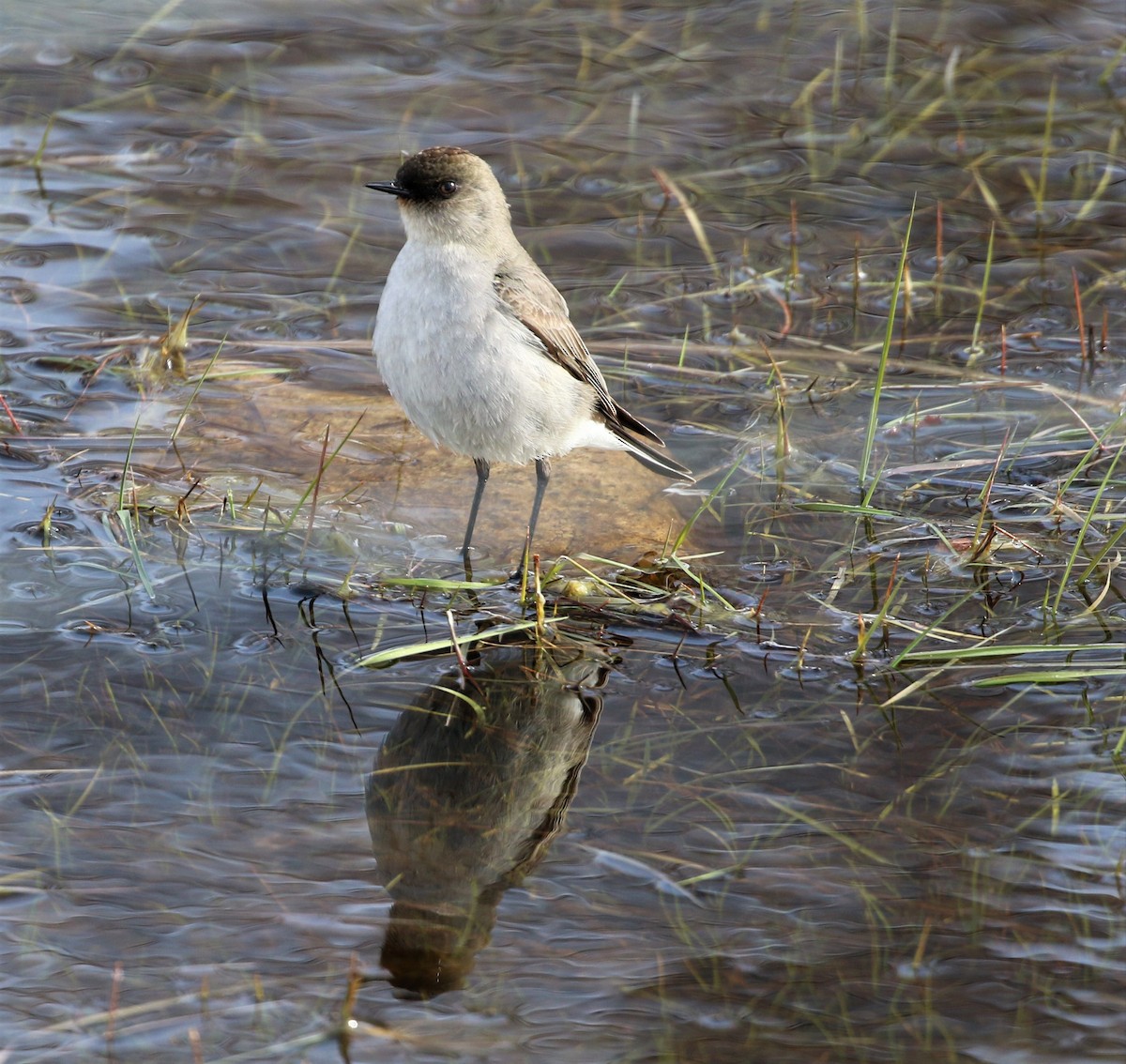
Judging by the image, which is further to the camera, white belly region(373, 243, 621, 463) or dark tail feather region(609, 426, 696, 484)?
dark tail feather region(609, 426, 696, 484)

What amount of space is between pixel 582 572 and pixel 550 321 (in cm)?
98

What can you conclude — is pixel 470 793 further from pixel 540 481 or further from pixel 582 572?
pixel 540 481

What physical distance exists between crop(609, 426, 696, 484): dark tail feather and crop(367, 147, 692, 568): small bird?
0.32 metres

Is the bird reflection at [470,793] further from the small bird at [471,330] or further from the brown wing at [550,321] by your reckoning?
the brown wing at [550,321]

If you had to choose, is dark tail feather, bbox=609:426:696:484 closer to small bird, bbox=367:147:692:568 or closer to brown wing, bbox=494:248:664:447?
brown wing, bbox=494:248:664:447

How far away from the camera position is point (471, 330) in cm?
526

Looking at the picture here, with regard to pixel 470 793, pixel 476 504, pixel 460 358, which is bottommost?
pixel 470 793

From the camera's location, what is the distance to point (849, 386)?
7.18 m

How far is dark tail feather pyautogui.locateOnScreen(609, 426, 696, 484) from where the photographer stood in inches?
239

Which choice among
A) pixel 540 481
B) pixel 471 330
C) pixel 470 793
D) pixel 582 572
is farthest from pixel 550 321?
pixel 470 793

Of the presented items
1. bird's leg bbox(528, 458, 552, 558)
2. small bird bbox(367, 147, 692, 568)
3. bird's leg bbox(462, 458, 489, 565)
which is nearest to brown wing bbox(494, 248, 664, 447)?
small bird bbox(367, 147, 692, 568)

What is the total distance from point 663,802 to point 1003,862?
0.96 m

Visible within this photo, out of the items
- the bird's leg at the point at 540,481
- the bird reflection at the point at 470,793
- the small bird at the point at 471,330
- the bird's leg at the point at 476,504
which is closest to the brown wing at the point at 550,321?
the small bird at the point at 471,330

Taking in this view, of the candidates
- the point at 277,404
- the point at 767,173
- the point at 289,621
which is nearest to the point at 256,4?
the point at 767,173
